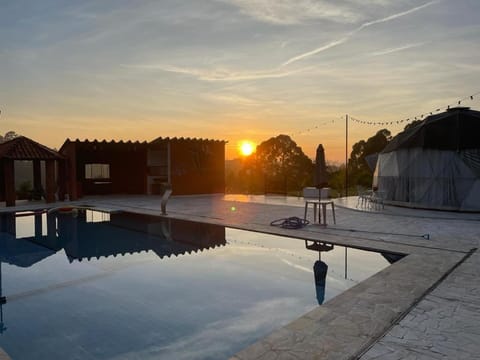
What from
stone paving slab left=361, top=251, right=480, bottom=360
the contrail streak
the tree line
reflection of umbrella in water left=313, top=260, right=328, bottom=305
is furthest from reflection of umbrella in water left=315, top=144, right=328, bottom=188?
the tree line

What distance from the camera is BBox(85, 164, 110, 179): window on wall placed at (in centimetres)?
2134

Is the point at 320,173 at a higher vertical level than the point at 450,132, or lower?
lower

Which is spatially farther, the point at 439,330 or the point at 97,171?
the point at 97,171

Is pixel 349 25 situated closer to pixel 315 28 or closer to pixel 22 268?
pixel 315 28

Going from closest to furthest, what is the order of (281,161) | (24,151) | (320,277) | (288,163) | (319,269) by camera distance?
(320,277) < (319,269) < (24,151) < (288,163) < (281,161)

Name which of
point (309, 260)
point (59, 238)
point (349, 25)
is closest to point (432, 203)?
point (349, 25)

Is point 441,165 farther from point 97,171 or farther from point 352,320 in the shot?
point 97,171

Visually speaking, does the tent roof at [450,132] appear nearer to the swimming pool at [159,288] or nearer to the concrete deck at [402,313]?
the concrete deck at [402,313]

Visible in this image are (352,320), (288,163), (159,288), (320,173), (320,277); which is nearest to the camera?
(352,320)

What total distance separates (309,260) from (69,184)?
1533 cm

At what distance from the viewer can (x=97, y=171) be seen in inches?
853

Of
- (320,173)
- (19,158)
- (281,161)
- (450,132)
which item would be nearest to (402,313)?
(320,173)

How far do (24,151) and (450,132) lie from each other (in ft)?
61.5

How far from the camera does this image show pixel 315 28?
11.4 meters
